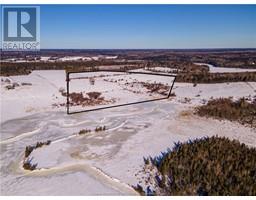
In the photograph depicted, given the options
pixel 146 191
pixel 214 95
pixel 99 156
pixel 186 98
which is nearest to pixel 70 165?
pixel 99 156

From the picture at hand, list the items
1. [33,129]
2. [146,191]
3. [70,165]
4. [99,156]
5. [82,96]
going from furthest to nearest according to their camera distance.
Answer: [82,96]
[33,129]
[99,156]
[70,165]
[146,191]

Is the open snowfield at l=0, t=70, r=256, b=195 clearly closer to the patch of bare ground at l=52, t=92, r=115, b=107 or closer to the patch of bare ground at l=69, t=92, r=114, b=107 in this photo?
the patch of bare ground at l=52, t=92, r=115, b=107

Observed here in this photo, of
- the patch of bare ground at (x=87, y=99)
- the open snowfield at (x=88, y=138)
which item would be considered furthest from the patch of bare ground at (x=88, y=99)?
the open snowfield at (x=88, y=138)

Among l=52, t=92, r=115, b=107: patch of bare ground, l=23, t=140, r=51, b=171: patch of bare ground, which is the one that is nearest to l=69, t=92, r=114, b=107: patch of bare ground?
l=52, t=92, r=115, b=107: patch of bare ground

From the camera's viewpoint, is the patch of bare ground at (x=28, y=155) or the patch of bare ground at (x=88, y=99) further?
the patch of bare ground at (x=88, y=99)

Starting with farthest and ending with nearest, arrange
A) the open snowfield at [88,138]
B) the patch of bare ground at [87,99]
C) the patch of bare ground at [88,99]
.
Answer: the patch of bare ground at [88,99]
the patch of bare ground at [87,99]
the open snowfield at [88,138]

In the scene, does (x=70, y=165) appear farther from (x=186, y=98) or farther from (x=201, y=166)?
(x=186, y=98)

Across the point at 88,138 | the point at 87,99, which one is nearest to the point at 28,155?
the point at 88,138

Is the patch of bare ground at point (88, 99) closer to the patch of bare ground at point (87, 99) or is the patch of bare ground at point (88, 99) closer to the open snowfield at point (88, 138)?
the patch of bare ground at point (87, 99)
